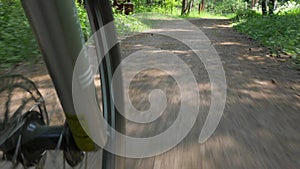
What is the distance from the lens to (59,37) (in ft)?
2.06

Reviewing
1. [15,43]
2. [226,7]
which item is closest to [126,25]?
[15,43]

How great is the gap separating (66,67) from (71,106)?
11 centimetres

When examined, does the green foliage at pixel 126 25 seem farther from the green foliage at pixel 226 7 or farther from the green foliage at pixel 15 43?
the green foliage at pixel 226 7

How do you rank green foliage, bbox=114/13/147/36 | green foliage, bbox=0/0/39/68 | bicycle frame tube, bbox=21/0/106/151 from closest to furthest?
1. bicycle frame tube, bbox=21/0/106/151
2. green foliage, bbox=0/0/39/68
3. green foliage, bbox=114/13/147/36

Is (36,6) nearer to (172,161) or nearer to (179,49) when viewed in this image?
(172,161)

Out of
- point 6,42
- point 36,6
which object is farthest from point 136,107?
point 36,6

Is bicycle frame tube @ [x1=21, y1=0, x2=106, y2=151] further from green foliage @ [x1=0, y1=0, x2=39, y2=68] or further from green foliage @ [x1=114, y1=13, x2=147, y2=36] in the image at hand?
green foliage @ [x1=114, y1=13, x2=147, y2=36]

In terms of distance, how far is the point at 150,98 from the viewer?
2.72 metres

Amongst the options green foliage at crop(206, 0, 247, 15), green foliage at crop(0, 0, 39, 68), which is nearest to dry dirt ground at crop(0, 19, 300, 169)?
green foliage at crop(0, 0, 39, 68)

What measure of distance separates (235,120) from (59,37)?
1853mm

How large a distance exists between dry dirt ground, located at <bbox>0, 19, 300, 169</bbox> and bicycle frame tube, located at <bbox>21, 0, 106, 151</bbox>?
0.14 metres

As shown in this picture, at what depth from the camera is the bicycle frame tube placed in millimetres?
591

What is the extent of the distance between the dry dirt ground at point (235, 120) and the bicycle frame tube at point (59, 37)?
0.14 meters

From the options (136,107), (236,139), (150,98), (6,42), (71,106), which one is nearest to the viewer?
(71,106)
